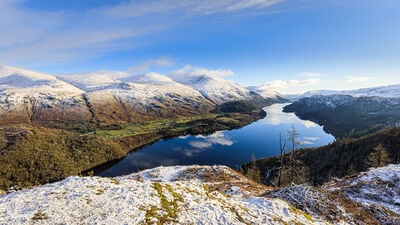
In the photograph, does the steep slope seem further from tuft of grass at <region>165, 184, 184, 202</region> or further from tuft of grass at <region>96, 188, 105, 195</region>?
tuft of grass at <region>96, 188, 105, 195</region>

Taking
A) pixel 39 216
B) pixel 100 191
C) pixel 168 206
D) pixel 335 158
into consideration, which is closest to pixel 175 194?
pixel 168 206

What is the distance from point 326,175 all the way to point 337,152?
26.2m

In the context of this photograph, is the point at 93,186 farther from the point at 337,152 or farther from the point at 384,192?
the point at 337,152

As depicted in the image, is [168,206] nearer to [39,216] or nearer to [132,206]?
[132,206]

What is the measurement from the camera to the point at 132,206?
43.8ft

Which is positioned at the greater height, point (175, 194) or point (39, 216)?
point (39, 216)

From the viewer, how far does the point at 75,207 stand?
42.1 ft

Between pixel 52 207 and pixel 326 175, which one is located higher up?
pixel 52 207

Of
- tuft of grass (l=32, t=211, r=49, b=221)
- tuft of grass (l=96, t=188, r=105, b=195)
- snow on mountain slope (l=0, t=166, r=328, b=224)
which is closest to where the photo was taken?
tuft of grass (l=32, t=211, r=49, b=221)

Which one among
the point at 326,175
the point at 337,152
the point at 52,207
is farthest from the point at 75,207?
the point at 337,152

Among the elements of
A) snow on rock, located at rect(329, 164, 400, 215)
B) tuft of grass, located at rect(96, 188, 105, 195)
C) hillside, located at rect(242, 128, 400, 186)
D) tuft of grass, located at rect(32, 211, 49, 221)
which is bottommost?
hillside, located at rect(242, 128, 400, 186)

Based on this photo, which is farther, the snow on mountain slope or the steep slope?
the steep slope

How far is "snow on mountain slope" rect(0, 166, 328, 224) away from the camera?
11984 millimetres

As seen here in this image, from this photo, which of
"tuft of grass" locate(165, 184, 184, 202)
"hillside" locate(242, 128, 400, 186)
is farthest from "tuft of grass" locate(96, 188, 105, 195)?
"hillside" locate(242, 128, 400, 186)
